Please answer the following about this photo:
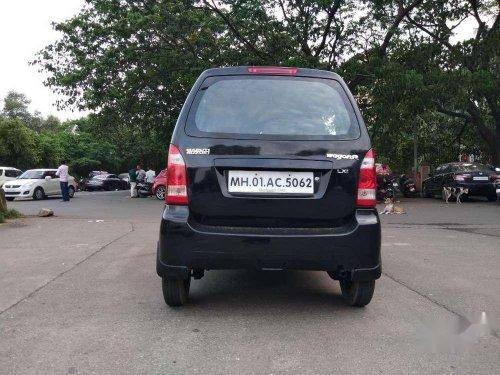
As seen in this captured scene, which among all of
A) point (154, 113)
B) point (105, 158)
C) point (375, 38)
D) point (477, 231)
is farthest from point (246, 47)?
point (105, 158)

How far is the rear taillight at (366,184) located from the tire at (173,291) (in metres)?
1.63

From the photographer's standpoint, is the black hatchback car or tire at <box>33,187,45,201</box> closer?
the black hatchback car

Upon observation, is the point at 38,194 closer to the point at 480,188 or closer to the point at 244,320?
the point at 480,188

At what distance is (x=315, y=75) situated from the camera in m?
4.11

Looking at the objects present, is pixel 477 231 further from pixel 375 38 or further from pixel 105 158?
pixel 105 158

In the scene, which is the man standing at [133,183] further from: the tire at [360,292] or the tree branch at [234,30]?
the tire at [360,292]

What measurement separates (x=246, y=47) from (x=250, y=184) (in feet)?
53.8

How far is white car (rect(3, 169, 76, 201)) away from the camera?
21109 millimetres

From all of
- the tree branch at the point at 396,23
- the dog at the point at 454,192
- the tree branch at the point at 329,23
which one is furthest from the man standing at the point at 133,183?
the dog at the point at 454,192

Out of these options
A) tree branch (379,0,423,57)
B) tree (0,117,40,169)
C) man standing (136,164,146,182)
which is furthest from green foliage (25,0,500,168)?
tree (0,117,40,169)

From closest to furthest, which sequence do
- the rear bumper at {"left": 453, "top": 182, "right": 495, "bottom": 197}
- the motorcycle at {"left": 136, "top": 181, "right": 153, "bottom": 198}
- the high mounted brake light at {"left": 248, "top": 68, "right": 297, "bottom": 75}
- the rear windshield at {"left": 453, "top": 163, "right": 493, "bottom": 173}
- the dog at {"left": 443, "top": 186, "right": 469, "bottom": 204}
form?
1. the high mounted brake light at {"left": 248, "top": 68, "right": 297, "bottom": 75}
2. the rear bumper at {"left": 453, "top": 182, "right": 495, "bottom": 197}
3. the dog at {"left": 443, "top": 186, "right": 469, "bottom": 204}
4. the rear windshield at {"left": 453, "top": 163, "right": 493, "bottom": 173}
5. the motorcycle at {"left": 136, "top": 181, "right": 153, "bottom": 198}

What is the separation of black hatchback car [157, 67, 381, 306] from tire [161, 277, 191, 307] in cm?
36

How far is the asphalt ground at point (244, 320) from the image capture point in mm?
3150

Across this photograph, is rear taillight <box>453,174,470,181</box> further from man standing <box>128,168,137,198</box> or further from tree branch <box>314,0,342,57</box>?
man standing <box>128,168,137,198</box>
